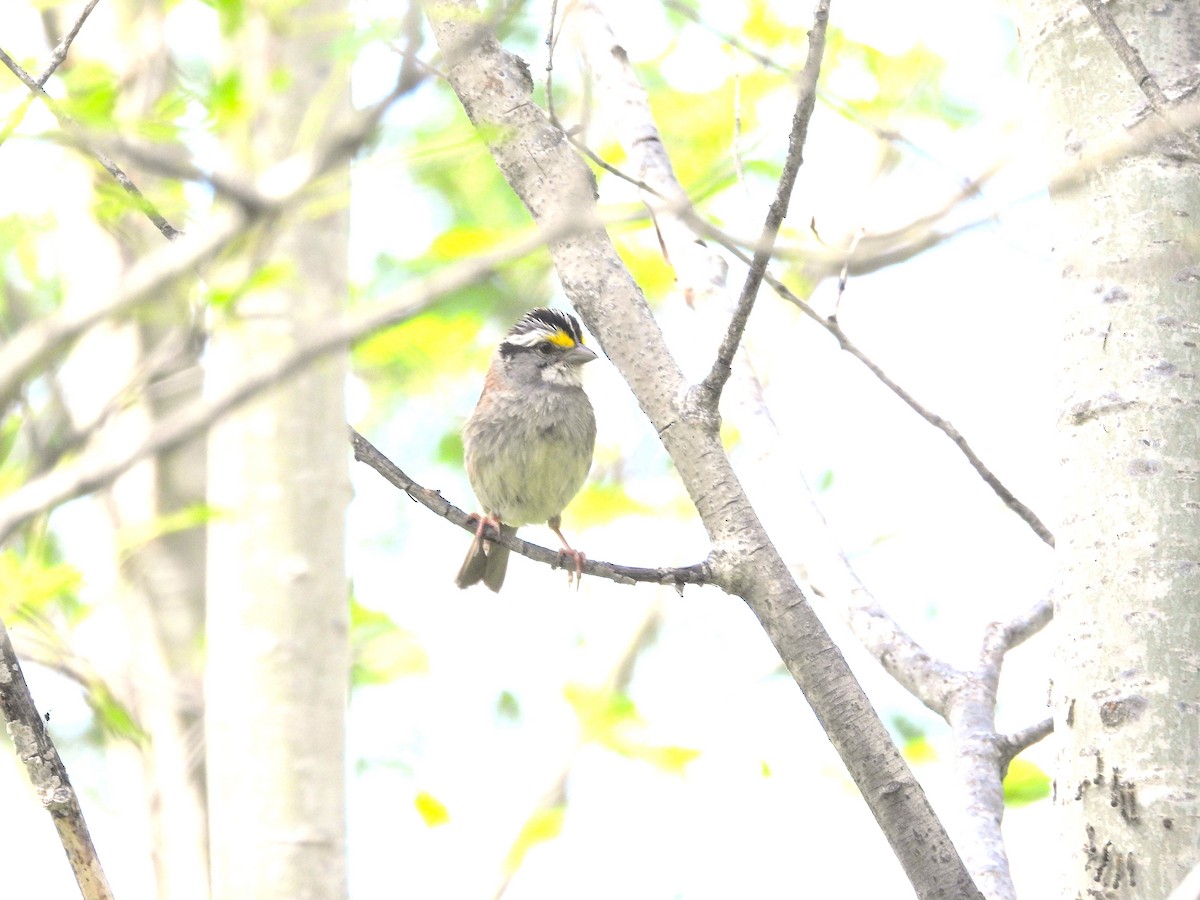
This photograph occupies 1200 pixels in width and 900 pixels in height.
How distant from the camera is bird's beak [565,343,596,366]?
6.96 metres

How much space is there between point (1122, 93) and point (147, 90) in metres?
5.92

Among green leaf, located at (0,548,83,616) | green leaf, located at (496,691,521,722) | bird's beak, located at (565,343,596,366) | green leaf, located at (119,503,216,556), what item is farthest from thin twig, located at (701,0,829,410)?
green leaf, located at (496,691,521,722)

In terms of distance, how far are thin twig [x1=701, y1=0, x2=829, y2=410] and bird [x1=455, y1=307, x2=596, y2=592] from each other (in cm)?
371

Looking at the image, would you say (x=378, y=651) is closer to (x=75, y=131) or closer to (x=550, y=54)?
(x=550, y=54)

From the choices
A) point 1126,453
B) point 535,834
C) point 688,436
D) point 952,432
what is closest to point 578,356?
point 535,834

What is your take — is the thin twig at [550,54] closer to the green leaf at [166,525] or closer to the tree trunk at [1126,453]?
the tree trunk at [1126,453]

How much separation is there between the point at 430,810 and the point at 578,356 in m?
2.43

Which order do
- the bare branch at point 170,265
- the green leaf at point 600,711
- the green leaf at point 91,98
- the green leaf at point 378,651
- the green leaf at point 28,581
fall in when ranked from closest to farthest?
the bare branch at point 170,265, the green leaf at point 91,98, the green leaf at point 28,581, the green leaf at point 378,651, the green leaf at point 600,711

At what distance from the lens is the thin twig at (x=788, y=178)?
236 centimetres

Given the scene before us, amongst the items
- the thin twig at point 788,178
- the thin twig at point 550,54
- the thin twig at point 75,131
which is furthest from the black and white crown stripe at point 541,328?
the thin twig at point 788,178

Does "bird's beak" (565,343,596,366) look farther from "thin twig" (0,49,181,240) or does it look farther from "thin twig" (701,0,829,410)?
"thin twig" (701,0,829,410)

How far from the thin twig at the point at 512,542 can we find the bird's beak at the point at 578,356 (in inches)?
101

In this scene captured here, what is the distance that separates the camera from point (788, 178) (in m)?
2.48

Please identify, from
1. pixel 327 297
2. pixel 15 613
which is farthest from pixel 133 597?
pixel 327 297
